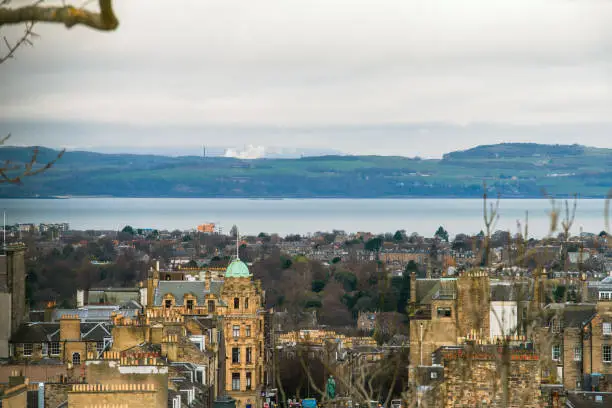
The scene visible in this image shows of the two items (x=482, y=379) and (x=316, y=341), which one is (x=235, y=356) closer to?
(x=316, y=341)

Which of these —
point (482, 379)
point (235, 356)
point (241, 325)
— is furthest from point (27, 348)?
point (482, 379)

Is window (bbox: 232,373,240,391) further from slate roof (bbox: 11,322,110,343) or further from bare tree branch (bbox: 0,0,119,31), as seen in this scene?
bare tree branch (bbox: 0,0,119,31)

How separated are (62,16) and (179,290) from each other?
51.6 meters

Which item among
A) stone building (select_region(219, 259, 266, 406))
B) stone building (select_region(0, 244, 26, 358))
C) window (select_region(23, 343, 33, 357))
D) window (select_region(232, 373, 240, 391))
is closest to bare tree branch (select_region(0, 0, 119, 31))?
window (select_region(23, 343, 33, 357))

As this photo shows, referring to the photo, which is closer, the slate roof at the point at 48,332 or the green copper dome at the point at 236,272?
the slate roof at the point at 48,332

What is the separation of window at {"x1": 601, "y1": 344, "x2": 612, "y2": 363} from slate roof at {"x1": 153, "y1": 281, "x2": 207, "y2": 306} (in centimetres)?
1606

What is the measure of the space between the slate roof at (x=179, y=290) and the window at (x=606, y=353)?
16.1 m

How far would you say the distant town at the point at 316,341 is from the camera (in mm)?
22031

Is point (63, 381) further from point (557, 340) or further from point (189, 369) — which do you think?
point (557, 340)

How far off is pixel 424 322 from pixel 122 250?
433ft

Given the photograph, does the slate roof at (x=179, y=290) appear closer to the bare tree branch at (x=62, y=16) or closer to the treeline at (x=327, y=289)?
the treeline at (x=327, y=289)

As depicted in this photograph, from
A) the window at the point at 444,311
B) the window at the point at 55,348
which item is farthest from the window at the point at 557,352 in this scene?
the window at the point at 55,348

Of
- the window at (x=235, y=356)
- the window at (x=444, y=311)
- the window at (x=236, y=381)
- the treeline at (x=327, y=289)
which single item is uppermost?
the window at (x=444, y=311)

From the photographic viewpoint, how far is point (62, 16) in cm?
934
